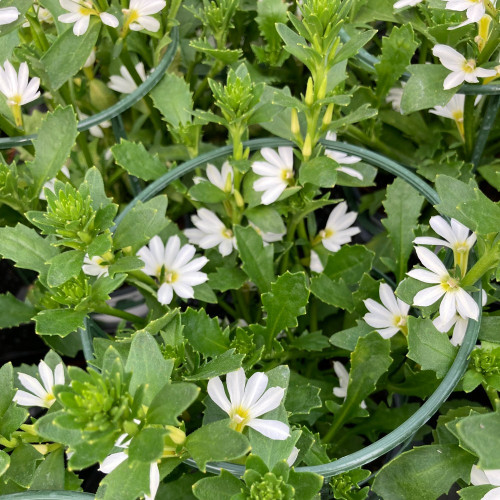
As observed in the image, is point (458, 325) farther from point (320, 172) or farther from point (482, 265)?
point (320, 172)

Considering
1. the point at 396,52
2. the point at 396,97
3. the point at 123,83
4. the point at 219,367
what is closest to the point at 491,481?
the point at 219,367

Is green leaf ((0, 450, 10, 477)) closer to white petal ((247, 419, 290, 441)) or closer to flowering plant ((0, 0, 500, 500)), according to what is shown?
flowering plant ((0, 0, 500, 500))

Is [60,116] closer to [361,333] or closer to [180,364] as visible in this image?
[180,364]

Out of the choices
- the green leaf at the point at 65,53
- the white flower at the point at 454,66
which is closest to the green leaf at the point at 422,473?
the white flower at the point at 454,66

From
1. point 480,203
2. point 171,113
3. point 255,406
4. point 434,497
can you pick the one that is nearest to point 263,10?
point 171,113

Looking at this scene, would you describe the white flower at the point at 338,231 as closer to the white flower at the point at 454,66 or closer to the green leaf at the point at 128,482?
the white flower at the point at 454,66

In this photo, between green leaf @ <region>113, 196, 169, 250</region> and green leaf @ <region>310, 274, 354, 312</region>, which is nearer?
green leaf @ <region>113, 196, 169, 250</region>

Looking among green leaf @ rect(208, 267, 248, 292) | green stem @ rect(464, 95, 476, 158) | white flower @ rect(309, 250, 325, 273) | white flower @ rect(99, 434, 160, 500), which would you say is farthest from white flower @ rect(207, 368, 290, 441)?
green stem @ rect(464, 95, 476, 158)
